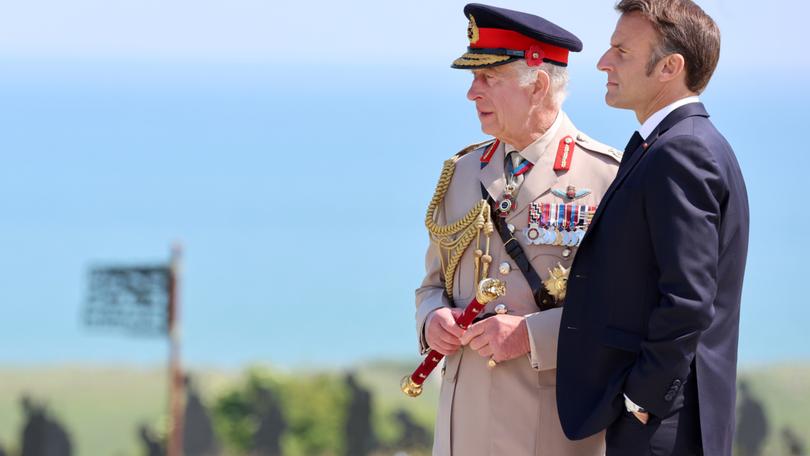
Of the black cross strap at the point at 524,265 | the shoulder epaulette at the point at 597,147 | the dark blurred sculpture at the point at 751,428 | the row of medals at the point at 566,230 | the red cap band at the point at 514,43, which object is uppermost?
the red cap band at the point at 514,43

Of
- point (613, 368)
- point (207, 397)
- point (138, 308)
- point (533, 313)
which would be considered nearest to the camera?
point (613, 368)

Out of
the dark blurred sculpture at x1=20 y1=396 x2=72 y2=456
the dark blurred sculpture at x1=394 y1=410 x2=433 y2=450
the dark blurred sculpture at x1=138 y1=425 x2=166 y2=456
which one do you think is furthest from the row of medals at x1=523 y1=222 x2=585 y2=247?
the dark blurred sculpture at x1=20 y1=396 x2=72 y2=456

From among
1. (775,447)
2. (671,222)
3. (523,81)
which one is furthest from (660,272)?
(775,447)

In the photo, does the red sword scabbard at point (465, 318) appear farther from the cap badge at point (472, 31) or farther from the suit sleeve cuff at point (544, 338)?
the cap badge at point (472, 31)

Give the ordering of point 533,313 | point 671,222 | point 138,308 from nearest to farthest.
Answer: point 671,222 < point 533,313 < point 138,308

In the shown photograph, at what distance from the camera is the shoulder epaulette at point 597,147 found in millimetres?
3334

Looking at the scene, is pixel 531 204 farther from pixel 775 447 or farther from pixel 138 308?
pixel 775 447

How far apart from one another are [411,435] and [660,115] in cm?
1167

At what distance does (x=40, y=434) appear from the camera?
1384 centimetres

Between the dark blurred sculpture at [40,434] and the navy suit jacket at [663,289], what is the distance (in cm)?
1120

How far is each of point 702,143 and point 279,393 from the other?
45.7ft

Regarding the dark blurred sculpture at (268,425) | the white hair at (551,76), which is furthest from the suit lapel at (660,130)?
the dark blurred sculpture at (268,425)

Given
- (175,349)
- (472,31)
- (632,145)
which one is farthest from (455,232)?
(175,349)

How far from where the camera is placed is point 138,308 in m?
9.30
